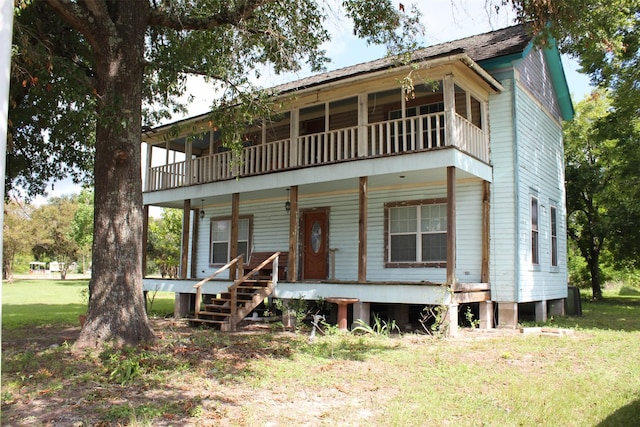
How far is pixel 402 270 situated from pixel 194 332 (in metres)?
6.04

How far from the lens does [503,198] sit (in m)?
14.0

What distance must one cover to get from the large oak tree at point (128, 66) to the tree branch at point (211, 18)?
0.02m

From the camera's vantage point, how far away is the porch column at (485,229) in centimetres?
1366

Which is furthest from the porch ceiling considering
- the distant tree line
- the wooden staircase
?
the distant tree line

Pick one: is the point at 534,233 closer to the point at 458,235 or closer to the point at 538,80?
the point at 458,235

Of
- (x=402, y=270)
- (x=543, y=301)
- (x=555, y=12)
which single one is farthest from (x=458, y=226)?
(x=555, y=12)

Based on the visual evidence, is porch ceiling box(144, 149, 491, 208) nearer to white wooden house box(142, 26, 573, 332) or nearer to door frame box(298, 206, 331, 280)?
white wooden house box(142, 26, 573, 332)

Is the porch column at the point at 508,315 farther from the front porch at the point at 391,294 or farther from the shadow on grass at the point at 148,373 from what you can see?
the shadow on grass at the point at 148,373

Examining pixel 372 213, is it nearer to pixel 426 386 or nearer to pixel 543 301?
pixel 543 301

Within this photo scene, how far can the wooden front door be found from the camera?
16.9 m

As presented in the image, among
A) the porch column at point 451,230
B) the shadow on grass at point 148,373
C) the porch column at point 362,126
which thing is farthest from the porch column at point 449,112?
the shadow on grass at point 148,373

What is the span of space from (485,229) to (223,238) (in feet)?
33.4

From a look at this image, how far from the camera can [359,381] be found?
7.32 m

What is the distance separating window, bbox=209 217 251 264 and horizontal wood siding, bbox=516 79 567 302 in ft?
31.3
